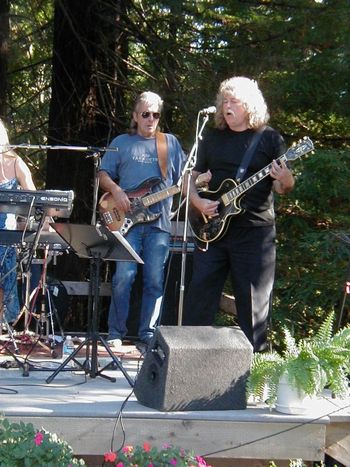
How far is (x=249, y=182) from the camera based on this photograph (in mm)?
4984

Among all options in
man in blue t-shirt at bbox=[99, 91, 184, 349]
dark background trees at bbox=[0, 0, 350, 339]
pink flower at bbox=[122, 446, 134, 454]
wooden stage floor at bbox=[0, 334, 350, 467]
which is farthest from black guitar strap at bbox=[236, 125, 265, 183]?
dark background trees at bbox=[0, 0, 350, 339]

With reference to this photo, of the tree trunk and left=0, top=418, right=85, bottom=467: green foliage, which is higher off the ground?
the tree trunk

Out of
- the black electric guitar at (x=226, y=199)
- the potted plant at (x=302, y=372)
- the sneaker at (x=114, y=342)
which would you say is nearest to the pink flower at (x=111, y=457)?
the potted plant at (x=302, y=372)

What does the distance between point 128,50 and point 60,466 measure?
649 centimetres

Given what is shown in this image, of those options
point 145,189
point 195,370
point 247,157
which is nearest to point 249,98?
point 247,157

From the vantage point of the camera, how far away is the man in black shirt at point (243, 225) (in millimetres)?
5027

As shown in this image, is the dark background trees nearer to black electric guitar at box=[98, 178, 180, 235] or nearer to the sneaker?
black electric guitar at box=[98, 178, 180, 235]

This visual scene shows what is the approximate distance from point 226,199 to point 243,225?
19cm

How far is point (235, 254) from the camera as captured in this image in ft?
16.7

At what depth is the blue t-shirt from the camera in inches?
231

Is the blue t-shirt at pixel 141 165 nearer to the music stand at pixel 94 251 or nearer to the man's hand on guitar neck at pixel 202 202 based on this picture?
the man's hand on guitar neck at pixel 202 202

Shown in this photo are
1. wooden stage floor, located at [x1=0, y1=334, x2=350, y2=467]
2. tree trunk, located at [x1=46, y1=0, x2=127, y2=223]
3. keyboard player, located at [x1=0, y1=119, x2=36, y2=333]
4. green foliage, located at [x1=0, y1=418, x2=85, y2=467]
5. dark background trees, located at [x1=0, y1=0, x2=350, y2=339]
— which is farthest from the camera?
tree trunk, located at [x1=46, y1=0, x2=127, y2=223]

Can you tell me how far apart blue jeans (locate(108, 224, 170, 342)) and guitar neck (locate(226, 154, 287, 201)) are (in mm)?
938

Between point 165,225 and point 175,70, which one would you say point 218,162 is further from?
point 175,70
